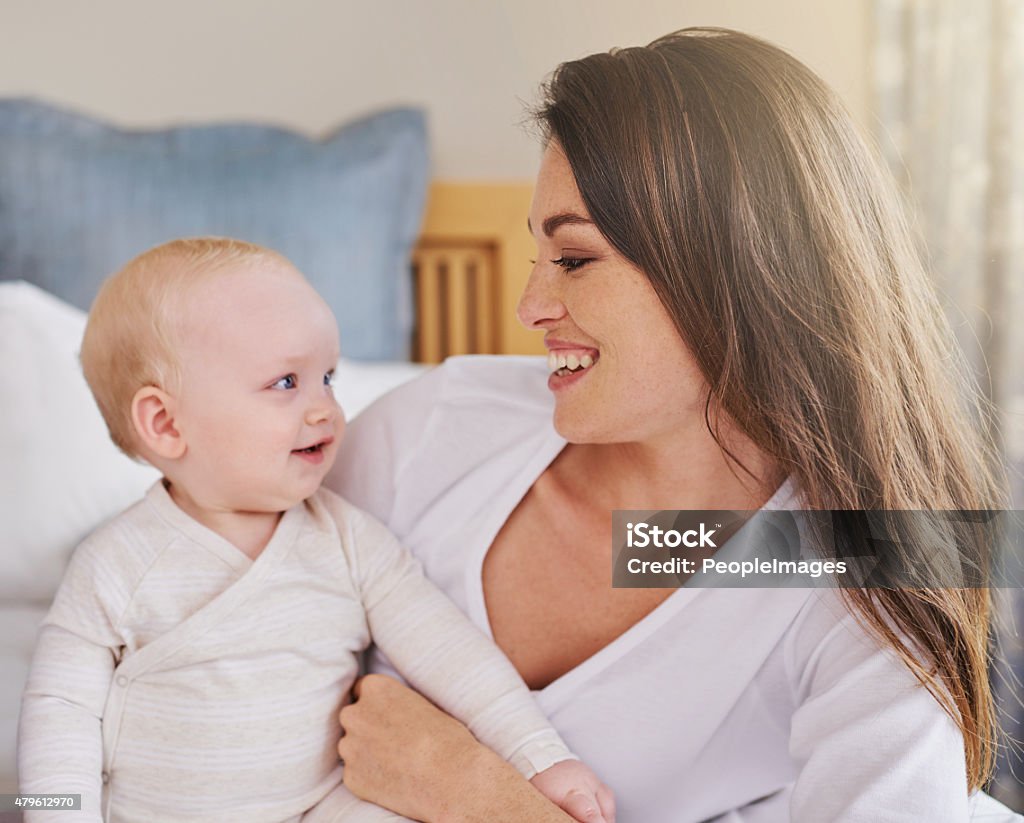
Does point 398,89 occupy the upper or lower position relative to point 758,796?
upper

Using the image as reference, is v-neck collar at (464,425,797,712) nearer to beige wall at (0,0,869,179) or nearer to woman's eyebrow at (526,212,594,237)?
woman's eyebrow at (526,212,594,237)

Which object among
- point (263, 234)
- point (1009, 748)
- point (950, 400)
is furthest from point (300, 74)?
point (1009, 748)

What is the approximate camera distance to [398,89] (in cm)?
139

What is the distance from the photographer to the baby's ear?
68 centimetres

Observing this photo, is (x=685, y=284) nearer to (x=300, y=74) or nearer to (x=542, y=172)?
(x=542, y=172)

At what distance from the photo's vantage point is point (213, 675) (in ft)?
2.11

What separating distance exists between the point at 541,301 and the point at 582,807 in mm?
330

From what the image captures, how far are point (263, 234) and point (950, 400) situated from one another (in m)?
0.97

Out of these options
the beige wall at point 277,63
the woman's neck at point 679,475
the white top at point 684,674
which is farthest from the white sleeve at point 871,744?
the beige wall at point 277,63

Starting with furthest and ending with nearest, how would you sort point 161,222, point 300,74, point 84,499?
point 300,74
point 161,222
point 84,499

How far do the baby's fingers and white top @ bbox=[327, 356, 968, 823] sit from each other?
0.07m

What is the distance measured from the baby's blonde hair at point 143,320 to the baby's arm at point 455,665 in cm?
19

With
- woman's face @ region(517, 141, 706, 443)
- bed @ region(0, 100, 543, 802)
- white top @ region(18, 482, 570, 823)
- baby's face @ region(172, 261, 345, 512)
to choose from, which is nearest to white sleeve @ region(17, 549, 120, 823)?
white top @ region(18, 482, 570, 823)

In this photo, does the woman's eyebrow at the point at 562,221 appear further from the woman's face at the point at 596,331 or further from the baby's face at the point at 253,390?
the baby's face at the point at 253,390
